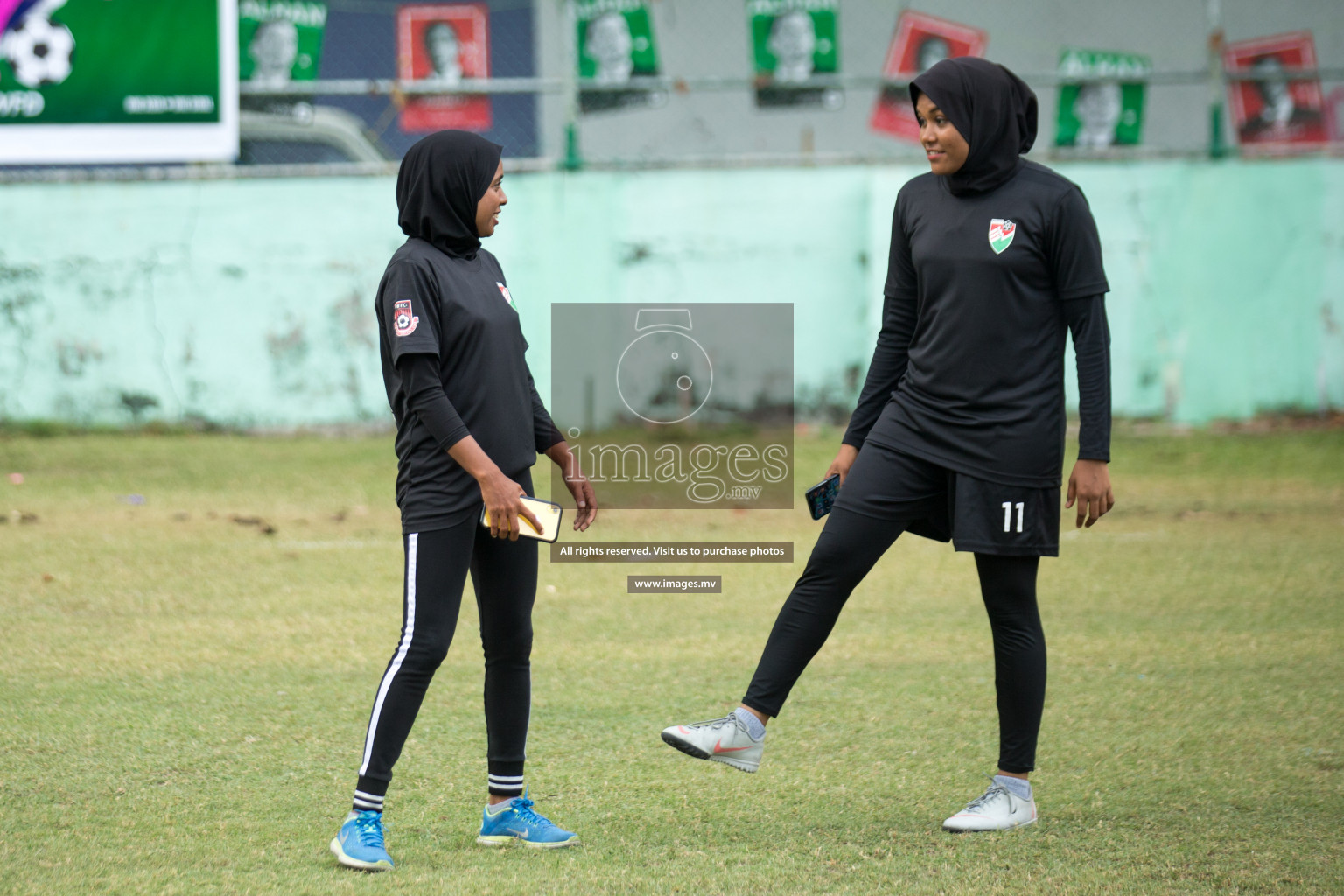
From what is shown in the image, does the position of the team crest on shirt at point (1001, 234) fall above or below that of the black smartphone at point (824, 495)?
above

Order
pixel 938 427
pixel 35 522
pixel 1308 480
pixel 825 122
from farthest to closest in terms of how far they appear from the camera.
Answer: pixel 825 122 < pixel 1308 480 < pixel 35 522 < pixel 938 427

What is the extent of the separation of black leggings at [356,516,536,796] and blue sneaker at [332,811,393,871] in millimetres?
71

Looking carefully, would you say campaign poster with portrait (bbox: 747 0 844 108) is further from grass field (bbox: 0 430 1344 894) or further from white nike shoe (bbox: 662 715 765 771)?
white nike shoe (bbox: 662 715 765 771)

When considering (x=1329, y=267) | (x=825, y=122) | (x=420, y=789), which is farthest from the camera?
(x=825, y=122)

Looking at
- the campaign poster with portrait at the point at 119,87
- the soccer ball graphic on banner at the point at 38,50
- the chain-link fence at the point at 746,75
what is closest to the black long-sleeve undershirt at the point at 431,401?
the chain-link fence at the point at 746,75

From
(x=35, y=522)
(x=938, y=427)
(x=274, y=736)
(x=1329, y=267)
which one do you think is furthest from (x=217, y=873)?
(x=1329, y=267)

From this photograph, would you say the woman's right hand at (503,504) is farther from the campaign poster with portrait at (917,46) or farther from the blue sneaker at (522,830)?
the campaign poster with portrait at (917,46)

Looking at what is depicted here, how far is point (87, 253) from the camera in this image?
11.7m

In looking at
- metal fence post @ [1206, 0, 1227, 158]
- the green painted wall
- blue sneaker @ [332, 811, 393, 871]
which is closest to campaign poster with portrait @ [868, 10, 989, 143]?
the green painted wall

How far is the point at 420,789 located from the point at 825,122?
417 inches

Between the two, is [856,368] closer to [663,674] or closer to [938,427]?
[663,674]

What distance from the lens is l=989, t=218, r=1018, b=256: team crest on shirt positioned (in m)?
3.57

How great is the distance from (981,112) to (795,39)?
9389 mm

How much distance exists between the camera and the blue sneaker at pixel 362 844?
10.7 ft
